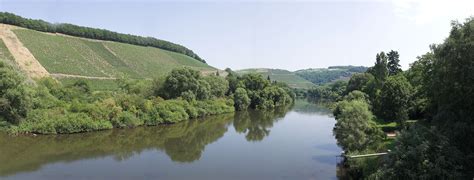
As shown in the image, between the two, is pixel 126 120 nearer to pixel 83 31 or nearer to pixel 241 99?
pixel 241 99

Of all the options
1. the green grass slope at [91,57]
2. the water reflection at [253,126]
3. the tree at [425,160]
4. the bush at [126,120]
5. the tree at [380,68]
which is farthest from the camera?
the green grass slope at [91,57]

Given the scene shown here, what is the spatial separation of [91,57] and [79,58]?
7027mm

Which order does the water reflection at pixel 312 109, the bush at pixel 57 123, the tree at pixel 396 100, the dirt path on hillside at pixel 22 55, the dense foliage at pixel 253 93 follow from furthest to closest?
the water reflection at pixel 312 109 < the dense foliage at pixel 253 93 < the dirt path on hillside at pixel 22 55 < the bush at pixel 57 123 < the tree at pixel 396 100

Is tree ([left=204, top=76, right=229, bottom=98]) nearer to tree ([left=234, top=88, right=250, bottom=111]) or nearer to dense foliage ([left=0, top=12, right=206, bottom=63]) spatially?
tree ([left=234, top=88, right=250, bottom=111])

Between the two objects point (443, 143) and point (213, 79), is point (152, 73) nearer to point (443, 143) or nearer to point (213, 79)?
point (213, 79)

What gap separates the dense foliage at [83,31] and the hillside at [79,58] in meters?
3.25

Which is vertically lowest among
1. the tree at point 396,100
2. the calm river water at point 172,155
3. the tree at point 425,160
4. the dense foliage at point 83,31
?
the calm river water at point 172,155

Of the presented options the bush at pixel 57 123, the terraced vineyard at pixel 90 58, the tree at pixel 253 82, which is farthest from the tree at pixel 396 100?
the terraced vineyard at pixel 90 58

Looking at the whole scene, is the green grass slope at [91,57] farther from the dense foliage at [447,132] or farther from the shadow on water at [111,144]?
the dense foliage at [447,132]

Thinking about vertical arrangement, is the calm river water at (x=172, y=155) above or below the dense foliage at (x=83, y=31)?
below

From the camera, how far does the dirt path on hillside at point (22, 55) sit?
83.4m

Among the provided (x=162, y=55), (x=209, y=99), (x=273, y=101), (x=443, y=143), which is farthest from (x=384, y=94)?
(x=162, y=55)

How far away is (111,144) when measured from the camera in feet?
142

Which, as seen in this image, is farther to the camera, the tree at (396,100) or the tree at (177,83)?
the tree at (177,83)
